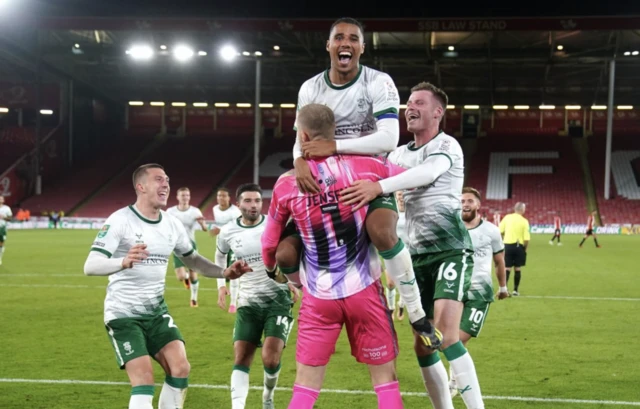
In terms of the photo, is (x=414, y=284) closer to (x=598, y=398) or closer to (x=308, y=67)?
(x=598, y=398)

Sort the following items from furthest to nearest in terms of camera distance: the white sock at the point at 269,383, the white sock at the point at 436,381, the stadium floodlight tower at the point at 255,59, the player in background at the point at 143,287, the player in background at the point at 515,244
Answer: the stadium floodlight tower at the point at 255,59 → the player in background at the point at 515,244 → the white sock at the point at 269,383 → the player in background at the point at 143,287 → the white sock at the point at 436,381

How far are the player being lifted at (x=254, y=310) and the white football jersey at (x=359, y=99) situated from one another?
2.00 metres

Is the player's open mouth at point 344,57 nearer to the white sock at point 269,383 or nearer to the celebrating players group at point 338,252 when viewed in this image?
the celebrating players group at point 338,252

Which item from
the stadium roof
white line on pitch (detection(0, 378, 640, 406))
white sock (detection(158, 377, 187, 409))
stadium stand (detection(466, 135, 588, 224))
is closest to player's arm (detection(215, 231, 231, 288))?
white line on pitch (detection(0, 378, 640, 406))

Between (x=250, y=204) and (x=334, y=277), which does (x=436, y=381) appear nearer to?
(x=334, y=277)

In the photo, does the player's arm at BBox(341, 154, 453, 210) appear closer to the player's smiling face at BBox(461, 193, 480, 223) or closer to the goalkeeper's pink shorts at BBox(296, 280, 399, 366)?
the goalkeeper's pink shorts at BBox(296, 280, 399, 366)

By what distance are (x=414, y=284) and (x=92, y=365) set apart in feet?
19.8

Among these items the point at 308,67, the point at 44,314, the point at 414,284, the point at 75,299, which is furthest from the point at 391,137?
the point at 308,67

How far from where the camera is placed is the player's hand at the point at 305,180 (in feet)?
13.5

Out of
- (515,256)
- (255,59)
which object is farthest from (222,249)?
(255,59)

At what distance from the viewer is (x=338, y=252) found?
421 centimetres

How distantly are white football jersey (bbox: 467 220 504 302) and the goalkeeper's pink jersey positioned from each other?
339 cm

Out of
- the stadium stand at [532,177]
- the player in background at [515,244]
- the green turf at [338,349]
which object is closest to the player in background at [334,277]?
the green turf at [338,349]

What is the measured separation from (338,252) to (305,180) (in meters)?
0.46
